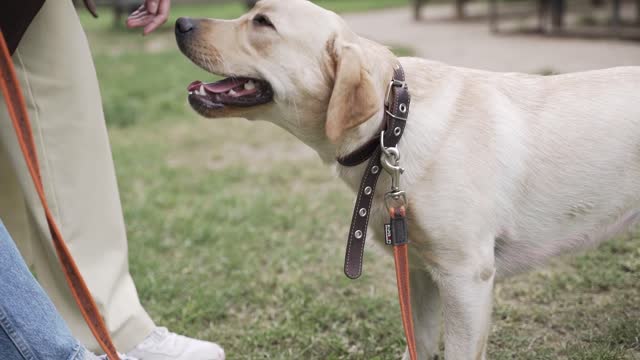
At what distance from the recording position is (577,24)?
1202cm

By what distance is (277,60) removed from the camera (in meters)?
2.20

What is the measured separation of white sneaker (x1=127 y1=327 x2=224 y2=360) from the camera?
256 centimetres

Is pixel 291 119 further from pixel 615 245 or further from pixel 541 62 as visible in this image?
pixel 541 62

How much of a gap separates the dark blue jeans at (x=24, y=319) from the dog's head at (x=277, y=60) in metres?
0.83

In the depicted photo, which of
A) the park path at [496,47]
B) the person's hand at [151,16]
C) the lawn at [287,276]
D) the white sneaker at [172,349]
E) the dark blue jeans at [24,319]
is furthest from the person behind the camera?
the park path at [496,47]

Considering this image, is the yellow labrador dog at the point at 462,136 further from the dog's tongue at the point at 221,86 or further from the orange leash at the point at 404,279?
the orange leash at the point at 404,279

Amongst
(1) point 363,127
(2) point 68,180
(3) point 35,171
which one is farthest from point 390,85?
(2) point 68,180

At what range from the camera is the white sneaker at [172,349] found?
2.56 metres

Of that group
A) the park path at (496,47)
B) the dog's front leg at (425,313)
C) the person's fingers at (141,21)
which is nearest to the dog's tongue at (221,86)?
the person's fingers at (141,21)

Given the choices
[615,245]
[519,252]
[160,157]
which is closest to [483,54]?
[160,157]

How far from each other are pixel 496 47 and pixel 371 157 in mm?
7928

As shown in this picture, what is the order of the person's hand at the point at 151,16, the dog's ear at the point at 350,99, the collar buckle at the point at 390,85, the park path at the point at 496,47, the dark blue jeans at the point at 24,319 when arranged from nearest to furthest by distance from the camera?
the dark blue jeans at the point at 24,319, the dog's ear at the point at 350,99, the collar buckle at the point at 390,85, the person's hand at the point at 151,16, the park path at the point at 496,47

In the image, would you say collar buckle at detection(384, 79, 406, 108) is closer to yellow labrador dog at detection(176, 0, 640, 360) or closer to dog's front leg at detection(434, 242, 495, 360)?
yellow labrador dog at detection(176, 0, 640, 360)

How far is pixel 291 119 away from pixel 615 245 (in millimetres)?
2129
